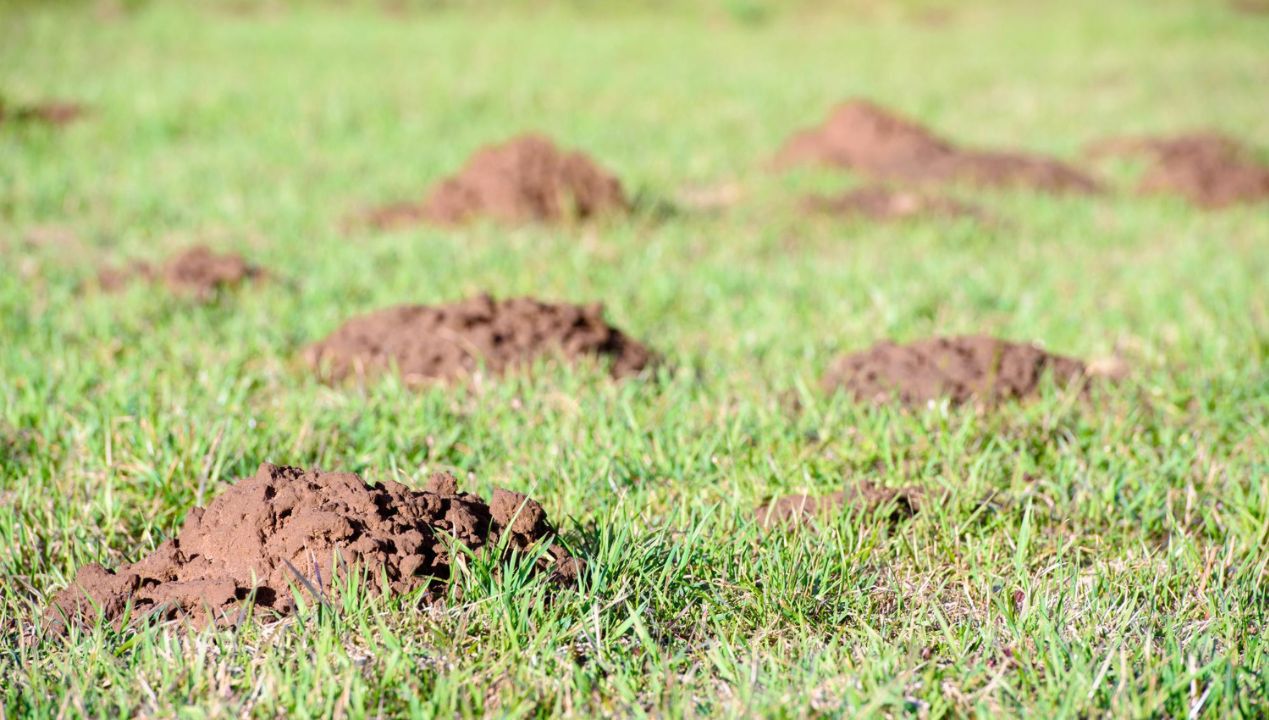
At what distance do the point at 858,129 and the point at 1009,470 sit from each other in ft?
17.7

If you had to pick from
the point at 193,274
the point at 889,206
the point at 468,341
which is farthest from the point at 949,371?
the point at 889,206

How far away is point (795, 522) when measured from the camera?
2.31m

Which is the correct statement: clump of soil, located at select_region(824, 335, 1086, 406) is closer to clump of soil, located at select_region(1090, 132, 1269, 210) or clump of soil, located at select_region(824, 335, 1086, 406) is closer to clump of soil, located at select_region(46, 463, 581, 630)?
clump of soil, located at select_region(46, 463, 581, 630)

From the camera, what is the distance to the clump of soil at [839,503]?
96.3 inches

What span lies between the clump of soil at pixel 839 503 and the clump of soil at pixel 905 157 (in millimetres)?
5009

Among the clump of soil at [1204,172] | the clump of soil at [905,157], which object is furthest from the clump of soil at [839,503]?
the clump of soil at [1204,172]

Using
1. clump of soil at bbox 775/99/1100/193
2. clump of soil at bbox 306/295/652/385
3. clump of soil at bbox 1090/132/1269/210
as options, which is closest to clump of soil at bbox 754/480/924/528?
clump of soil at bbox 306/295/652/385

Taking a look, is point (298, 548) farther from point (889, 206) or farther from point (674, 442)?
point (889, 206)

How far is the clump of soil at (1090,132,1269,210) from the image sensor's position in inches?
272

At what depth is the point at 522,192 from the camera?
18.9 ft

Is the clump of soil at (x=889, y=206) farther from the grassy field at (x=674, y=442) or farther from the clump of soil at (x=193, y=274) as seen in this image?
the clump of soil at (x=193, y=274)

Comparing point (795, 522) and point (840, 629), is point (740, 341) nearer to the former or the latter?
point (795, 522)

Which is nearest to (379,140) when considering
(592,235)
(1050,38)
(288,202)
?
(288,202)

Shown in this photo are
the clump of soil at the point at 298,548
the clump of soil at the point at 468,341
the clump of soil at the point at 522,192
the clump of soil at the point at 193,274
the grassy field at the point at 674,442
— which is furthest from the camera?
the clump of soil at the point at 522,192
